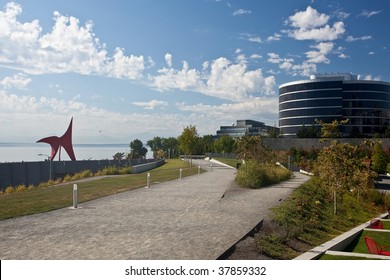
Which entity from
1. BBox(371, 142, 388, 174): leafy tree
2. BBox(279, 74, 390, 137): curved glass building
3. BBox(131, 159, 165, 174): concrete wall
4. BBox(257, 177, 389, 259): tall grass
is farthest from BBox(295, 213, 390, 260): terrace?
Answer: BBox(279, 74, 390, 137): curved glass building

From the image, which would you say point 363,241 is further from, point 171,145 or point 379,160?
point 171,145

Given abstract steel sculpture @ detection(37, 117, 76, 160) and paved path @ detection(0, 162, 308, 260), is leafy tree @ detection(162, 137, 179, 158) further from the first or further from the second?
paved path @ detection(0, 162, 308, 260)

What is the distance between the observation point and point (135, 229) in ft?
33.0

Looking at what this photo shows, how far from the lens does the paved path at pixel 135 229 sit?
783 centimetres

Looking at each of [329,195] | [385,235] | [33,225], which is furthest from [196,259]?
[329,195]

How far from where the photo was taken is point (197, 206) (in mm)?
14289

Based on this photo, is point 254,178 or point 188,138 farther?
point 188,138

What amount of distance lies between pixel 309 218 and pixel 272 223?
9.82 feet

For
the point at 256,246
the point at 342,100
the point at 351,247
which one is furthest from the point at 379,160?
the point at 342,100

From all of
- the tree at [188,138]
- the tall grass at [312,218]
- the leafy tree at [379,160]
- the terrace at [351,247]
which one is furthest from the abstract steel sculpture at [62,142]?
the terrace at [351,247]

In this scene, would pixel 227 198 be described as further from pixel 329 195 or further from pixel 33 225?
pixel 33 225

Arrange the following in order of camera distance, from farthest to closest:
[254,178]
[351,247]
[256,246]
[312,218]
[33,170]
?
[33,170] < [254,178] < [312,218] < [351,247] < [256,246]

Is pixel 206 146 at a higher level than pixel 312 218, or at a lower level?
higher

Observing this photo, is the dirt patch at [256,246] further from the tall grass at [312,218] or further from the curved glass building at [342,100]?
the curved glass building at [342,100]
